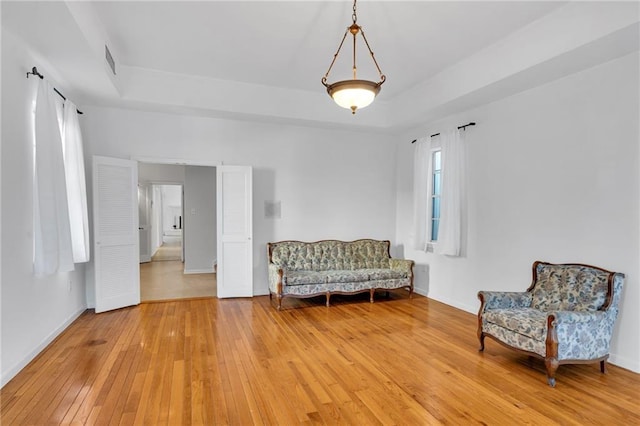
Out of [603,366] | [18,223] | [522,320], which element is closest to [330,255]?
[522,320]

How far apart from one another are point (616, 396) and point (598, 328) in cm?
52

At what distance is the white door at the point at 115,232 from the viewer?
4.64 meters

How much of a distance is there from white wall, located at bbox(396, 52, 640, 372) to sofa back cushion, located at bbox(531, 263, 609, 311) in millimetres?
211

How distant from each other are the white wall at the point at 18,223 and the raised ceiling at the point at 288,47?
→ 1.19 ft

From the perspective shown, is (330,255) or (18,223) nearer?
(18,223)

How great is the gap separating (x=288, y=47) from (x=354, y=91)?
1.49m

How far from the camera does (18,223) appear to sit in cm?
303

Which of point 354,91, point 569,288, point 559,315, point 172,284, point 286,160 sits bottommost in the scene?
point 172,284

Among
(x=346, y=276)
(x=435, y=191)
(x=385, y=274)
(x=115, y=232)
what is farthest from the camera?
(x=435, y=191)

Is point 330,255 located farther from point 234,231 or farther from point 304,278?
point 234,231

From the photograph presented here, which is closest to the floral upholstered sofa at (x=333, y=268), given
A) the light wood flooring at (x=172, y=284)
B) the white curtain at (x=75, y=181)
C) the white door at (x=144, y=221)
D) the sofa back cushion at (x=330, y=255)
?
the sofa back cushion at (x=330, y=255)

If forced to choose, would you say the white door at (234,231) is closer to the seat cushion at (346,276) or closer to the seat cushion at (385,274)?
the seat cushion at (346,276)

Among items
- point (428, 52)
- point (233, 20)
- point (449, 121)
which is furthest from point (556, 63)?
point (233, 20)

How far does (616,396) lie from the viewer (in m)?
2.67
